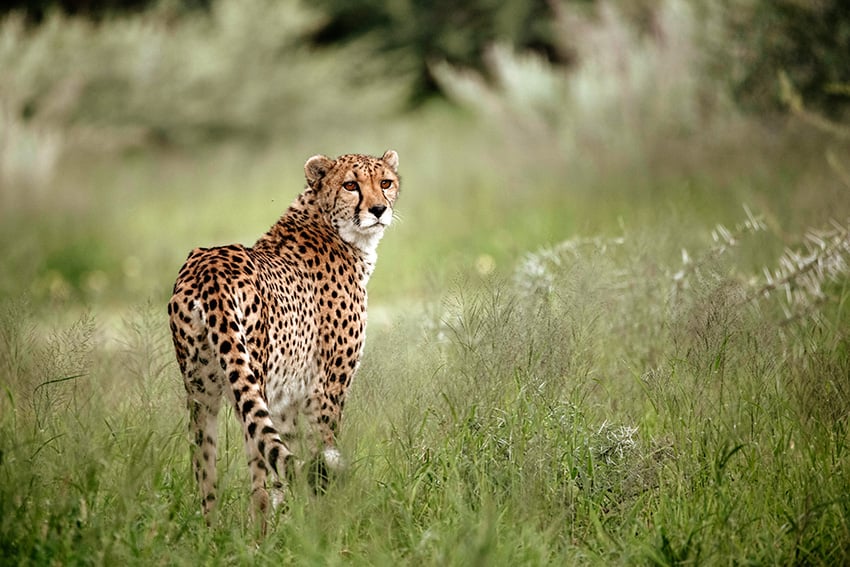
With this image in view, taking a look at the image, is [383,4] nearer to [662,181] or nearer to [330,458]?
[662,181]

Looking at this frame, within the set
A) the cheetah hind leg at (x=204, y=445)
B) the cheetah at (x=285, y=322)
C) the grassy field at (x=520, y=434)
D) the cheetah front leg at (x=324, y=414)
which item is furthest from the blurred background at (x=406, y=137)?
the cheetah hind leg at (x=204, y=445)

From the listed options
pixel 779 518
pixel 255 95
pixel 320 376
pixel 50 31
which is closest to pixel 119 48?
pixel 50 31

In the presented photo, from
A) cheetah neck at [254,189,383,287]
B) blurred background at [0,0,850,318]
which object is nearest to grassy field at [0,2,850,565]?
cheetah neck at [254,189,383,287]

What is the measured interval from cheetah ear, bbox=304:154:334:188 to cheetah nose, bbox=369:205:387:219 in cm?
28

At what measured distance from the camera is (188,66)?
1435 centimetres

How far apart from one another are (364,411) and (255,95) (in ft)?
38.7

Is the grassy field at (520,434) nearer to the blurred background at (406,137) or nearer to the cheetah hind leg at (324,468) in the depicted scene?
the cheetah hind leg at (324,468)

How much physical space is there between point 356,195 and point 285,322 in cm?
79

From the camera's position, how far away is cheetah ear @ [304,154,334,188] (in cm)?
438

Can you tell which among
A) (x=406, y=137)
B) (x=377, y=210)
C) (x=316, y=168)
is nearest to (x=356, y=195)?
(x=377, y=210)

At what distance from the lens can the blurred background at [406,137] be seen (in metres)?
8.48

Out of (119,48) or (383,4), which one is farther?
(383,4)

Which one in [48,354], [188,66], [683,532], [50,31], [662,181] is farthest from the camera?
[188,66]

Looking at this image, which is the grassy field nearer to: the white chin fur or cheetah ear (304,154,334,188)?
the white chin fur
